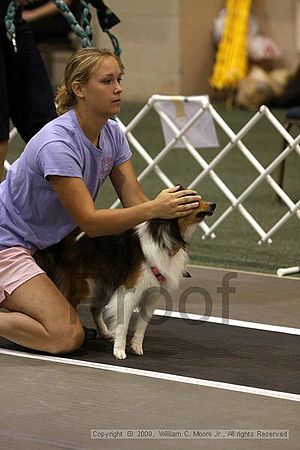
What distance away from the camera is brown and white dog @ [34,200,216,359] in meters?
2.95

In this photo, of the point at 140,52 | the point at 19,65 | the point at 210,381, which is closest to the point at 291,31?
the point at 140,52

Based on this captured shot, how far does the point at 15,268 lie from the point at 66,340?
0.84 feet

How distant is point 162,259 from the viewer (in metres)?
2.96

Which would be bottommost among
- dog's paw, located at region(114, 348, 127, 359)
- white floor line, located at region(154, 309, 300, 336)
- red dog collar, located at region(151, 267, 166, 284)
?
white floor line, located at region(154, 309, 300, 336)

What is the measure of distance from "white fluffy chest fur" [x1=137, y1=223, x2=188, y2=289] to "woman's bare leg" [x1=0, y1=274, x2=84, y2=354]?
28cm

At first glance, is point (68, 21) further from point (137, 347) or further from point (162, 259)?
point (137, 347)

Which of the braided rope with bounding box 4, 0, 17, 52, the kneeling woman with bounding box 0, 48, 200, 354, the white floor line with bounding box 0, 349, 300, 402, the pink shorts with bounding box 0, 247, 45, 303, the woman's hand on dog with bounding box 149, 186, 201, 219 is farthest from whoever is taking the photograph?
the braided rope with bounding box 4, 0, 17, 52

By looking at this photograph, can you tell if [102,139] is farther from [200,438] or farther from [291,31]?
[291,31]

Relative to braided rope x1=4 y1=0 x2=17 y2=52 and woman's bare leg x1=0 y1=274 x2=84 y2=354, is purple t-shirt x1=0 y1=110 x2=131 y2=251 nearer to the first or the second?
woman's bare leg x1=0 y1=274 x2=84 y2=354

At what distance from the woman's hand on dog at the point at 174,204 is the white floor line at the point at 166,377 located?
16.8 inches

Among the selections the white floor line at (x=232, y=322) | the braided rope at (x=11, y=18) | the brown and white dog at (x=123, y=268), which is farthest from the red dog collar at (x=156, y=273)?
the braided rope at (x=11, y=18)

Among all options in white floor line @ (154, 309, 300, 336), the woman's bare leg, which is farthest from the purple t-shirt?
white floor line @ (154, 309, 300, 336)

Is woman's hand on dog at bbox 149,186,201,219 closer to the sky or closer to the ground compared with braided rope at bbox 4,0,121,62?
closer to the ground

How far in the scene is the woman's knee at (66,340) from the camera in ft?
9.87
